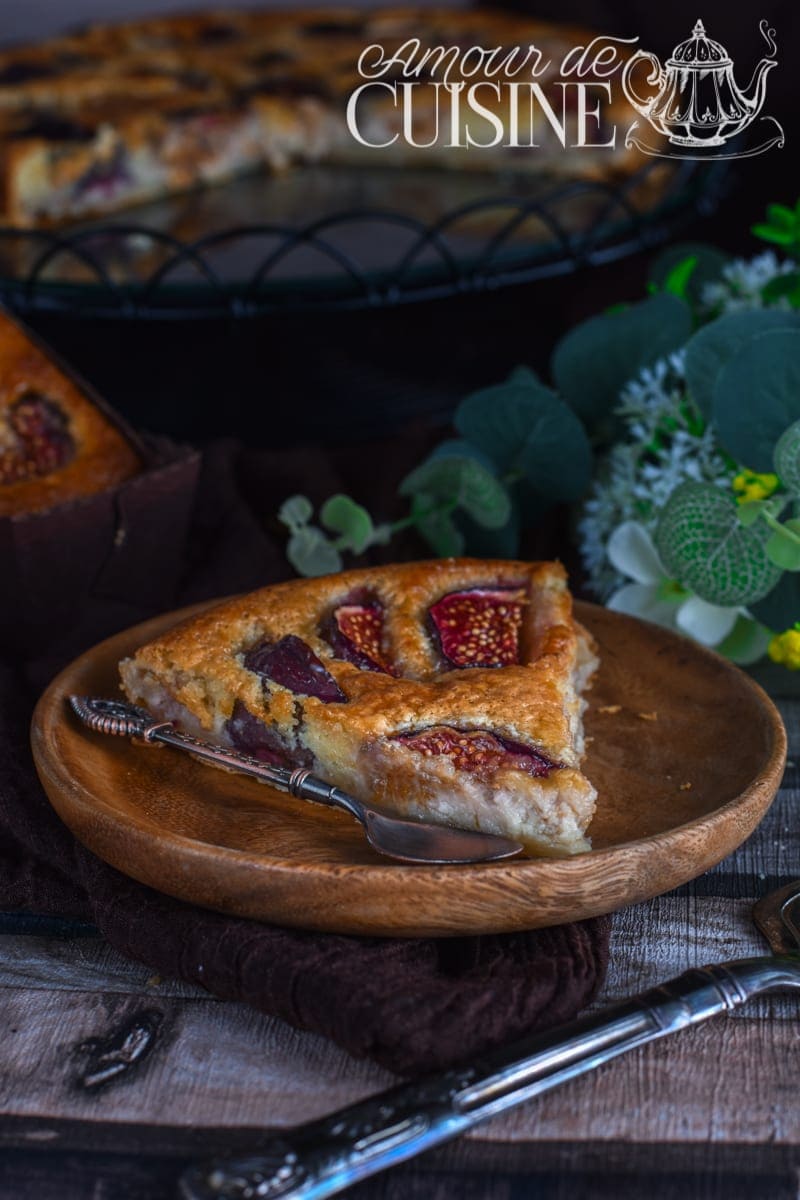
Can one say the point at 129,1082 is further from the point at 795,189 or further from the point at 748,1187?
the point at 795,189

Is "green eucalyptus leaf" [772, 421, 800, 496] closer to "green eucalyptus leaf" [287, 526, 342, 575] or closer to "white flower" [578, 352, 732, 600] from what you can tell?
"white flower" [578, 352, 732, 600]

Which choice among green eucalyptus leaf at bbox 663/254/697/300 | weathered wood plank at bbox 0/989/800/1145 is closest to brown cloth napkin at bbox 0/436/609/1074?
weathered wood plank at bbox 0/989/800/1145

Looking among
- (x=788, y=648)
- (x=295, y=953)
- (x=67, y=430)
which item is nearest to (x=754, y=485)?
(x=788, y=648)

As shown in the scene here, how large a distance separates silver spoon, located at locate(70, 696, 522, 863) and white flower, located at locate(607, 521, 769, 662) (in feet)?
2.21

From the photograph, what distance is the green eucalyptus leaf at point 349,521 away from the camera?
217 cm

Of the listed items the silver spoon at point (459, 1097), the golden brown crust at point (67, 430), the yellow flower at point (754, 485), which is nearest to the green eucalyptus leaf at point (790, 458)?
the yellow flower at point (754, 485)

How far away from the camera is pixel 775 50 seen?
149 inches

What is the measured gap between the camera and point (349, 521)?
219 cm

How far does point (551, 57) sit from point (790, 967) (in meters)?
2.95

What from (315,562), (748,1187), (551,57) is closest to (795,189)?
(551,57)

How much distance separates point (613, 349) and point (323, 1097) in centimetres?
145

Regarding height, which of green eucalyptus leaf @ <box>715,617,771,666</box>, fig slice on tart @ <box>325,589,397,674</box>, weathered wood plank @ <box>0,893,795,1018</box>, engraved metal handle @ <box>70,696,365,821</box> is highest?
fig slice on tart @ <box>325,589,397,674</box>

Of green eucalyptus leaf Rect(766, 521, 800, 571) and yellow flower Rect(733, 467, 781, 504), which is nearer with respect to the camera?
green eucalyptus leaf Rect(766, 521, 800, 571)

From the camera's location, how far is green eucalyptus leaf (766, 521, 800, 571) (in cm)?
177
